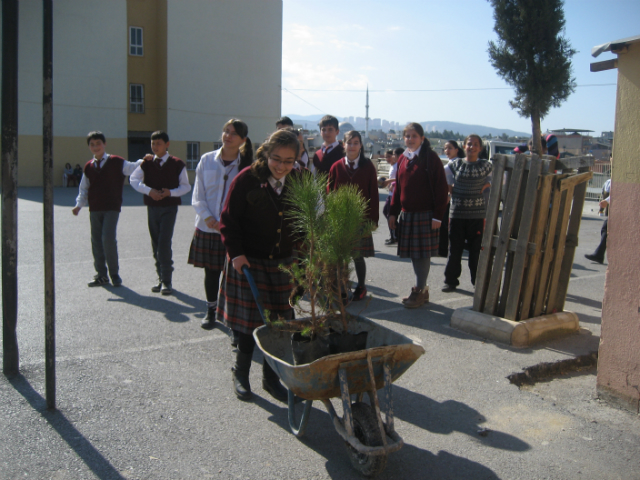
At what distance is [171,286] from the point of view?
6965mm

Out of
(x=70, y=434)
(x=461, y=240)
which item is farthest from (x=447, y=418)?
(x=461, y=240)

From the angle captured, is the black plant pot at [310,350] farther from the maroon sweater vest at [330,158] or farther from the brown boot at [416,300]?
the maroon sweater vest at [330,158]

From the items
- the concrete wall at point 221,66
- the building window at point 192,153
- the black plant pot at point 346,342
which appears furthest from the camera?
the building window at point 192,153

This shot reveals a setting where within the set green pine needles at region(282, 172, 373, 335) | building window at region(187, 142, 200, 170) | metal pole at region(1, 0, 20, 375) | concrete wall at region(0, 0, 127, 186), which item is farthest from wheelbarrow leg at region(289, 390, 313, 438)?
building window at region(187, 142, 200, 170)

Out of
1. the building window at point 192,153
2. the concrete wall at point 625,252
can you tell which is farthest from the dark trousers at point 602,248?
the building window at point 192,153

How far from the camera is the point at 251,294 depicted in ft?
12.5

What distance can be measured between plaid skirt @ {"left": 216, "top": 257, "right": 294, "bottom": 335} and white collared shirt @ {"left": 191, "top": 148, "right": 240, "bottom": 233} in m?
1.50

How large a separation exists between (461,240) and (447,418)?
366 cm

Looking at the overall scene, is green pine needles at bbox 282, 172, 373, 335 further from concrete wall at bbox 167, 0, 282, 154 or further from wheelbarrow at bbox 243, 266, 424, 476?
concrete wall at bbox 167, 0, 282, 154

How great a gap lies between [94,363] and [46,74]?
2256mm

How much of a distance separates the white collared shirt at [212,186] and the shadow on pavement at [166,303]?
113 centimetres

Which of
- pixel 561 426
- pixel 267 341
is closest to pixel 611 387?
pixel 561 426

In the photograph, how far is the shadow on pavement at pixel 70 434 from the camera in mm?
3010

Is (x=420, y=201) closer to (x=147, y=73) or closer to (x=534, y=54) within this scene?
(x=534, y=54)
